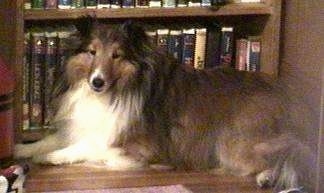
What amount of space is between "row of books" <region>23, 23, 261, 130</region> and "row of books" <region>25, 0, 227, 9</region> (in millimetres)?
103

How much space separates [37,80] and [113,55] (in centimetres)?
40

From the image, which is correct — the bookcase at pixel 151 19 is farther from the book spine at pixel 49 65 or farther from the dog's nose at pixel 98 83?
the dog's nose at pixel 98 83

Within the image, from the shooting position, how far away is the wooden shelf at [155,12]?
2613 millimetres

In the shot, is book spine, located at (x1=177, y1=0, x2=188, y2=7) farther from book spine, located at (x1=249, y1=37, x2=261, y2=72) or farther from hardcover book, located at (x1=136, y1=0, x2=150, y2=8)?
book spine, located at (x1=249, y1=37, x2=261, y2=72)

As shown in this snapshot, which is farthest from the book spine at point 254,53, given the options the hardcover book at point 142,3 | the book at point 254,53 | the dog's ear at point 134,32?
the dog's ear at point 134,32

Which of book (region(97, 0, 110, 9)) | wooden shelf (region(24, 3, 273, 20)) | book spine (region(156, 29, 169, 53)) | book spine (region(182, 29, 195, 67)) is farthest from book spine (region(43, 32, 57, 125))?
book spine (region(182, 29, 195, 67))

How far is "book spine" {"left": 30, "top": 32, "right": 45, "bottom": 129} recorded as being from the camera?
8.85 ft

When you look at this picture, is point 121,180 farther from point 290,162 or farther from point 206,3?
point 206,3

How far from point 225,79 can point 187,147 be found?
11.5 inches

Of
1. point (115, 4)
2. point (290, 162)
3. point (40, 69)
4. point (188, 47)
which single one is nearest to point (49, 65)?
point (40, 69)

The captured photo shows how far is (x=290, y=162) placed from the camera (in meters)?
2.36

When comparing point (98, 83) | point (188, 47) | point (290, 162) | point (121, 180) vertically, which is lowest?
point (121, 180)

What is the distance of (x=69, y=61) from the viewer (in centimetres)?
255

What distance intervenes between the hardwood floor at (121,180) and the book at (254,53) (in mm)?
590
